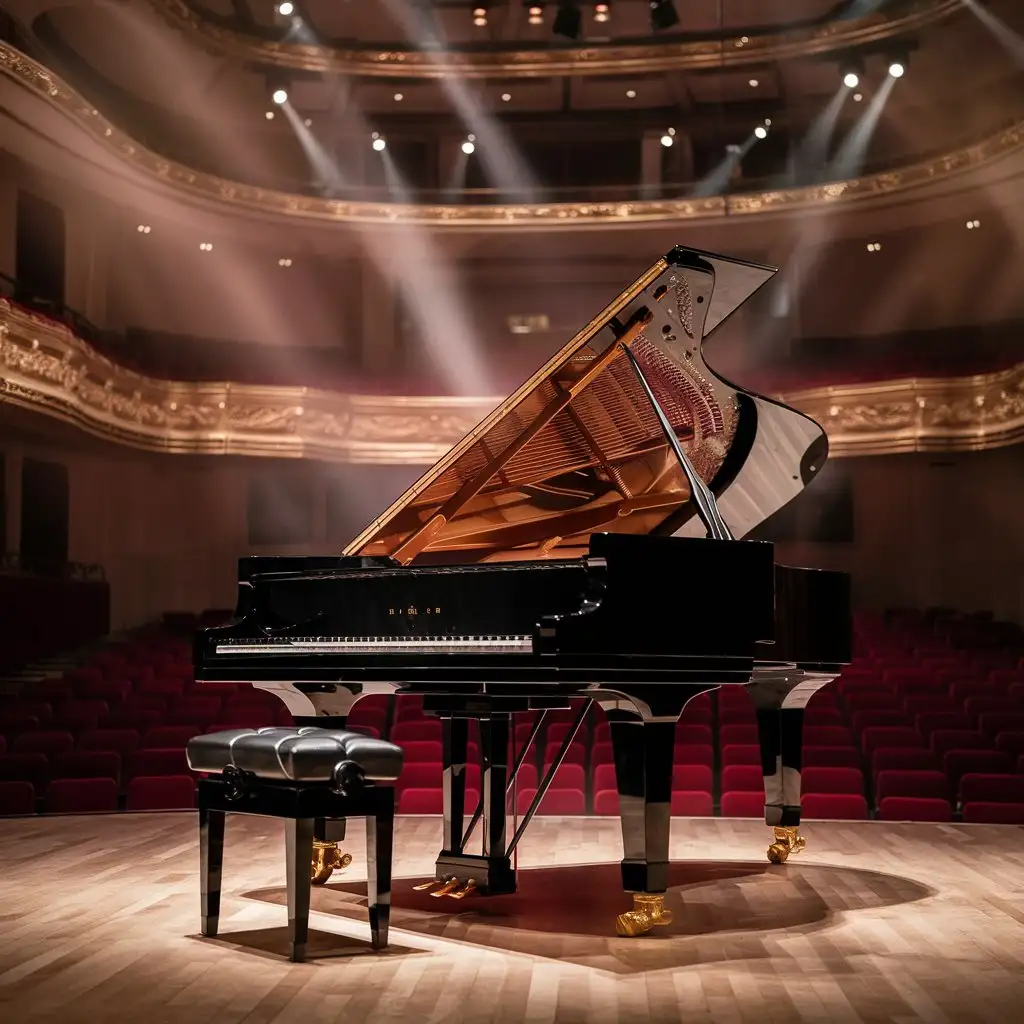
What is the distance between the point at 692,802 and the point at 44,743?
3.30 m

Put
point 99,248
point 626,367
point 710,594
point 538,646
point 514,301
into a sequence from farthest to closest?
point 514,301 < point 99,248 < point 626,367 < point 710,594 < point 538,646

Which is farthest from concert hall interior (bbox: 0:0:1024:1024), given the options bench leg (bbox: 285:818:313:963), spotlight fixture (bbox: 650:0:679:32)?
spotlight fixture (bbox: 650:0:679:32)

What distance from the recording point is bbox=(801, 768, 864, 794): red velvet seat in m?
6.18

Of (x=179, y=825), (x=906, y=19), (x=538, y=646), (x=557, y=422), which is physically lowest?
(x=179, y=825)

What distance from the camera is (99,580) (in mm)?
14000

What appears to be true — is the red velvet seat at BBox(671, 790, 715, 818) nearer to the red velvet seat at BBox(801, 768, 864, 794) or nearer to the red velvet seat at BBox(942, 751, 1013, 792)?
the red velvet seat at BBox(801, 768, 864, 794)

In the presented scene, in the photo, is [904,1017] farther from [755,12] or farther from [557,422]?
[755,12]

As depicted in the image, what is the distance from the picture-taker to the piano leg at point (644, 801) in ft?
11.1

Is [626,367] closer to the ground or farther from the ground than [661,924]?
farther from the ground

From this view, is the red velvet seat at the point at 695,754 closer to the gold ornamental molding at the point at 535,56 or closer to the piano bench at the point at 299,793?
the piano bench at the point at 299,793

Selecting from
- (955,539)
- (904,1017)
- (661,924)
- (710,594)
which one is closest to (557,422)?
(710,594)

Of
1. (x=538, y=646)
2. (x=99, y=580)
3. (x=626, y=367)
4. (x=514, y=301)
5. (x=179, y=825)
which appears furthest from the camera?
(x=514, y=301)

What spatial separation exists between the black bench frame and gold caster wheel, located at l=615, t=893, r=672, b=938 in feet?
2.03

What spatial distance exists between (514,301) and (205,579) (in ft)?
17.1
